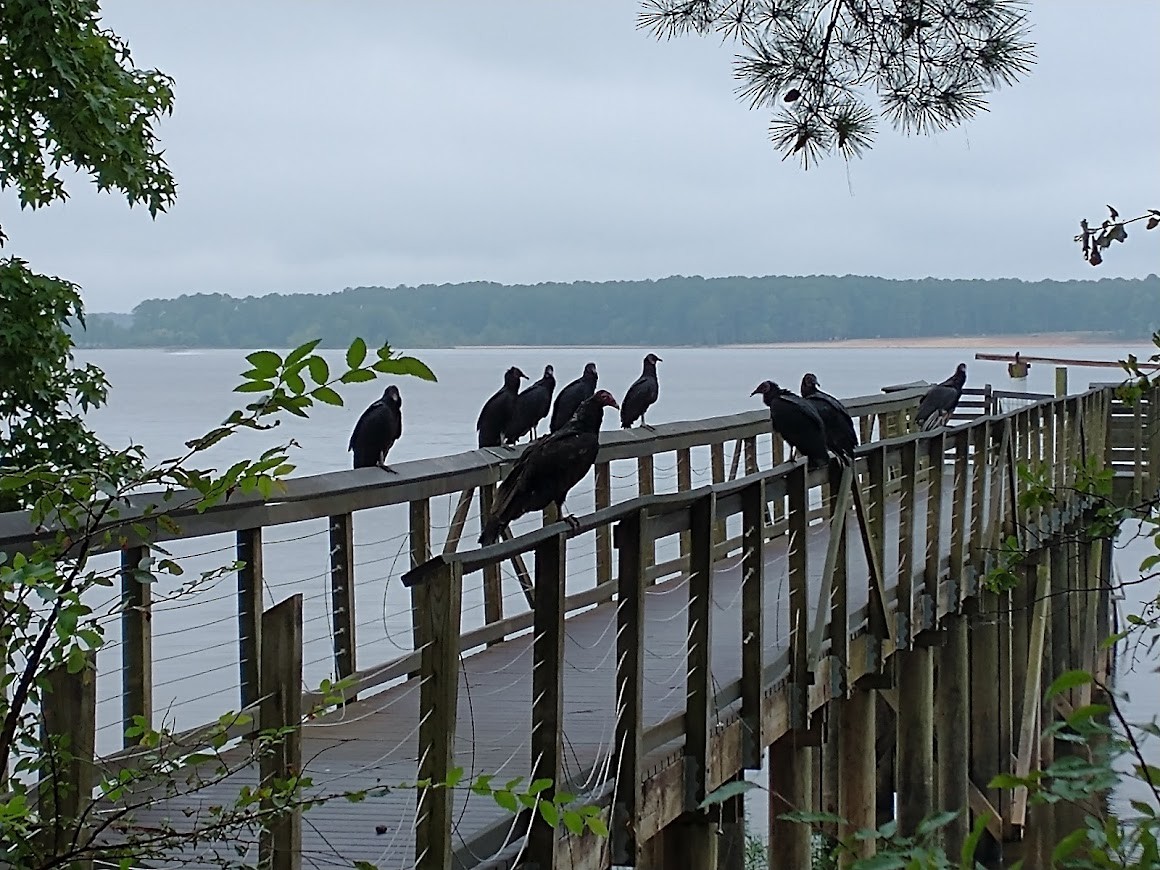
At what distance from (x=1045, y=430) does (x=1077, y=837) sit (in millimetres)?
11730

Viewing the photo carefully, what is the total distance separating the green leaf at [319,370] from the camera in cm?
199

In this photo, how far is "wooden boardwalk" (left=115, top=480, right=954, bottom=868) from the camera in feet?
11.8

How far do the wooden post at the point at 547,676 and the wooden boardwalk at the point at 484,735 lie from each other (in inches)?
4.5

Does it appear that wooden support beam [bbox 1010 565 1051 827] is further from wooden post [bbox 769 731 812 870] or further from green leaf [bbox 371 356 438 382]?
green leaf [bbox 371 356 438 382]

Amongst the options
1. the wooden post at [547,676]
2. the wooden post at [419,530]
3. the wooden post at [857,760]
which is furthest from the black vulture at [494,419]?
the wooden post at [547,676]

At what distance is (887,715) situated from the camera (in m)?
12.9

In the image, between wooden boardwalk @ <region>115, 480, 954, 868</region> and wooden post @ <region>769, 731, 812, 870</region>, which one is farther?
wooden post @ <region>769, 731, 812, 870</region>

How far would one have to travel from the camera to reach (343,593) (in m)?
5.02

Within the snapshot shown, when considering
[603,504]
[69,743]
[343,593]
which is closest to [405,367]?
[69,743]

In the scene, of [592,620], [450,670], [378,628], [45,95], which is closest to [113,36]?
[45,95]

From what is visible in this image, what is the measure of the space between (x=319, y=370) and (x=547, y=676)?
5.19ft

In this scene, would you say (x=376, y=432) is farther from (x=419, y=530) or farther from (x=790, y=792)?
(x=790, y=792)

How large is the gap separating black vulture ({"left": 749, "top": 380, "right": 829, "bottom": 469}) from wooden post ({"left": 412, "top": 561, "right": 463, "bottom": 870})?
571cm

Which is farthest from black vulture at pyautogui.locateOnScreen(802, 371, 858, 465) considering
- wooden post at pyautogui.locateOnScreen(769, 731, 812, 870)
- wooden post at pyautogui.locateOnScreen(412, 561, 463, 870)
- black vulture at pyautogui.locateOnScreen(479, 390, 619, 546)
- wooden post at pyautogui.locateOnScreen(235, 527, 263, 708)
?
wooden post at pyautogui.locateOnScreen(412, 561, 463, 870)
